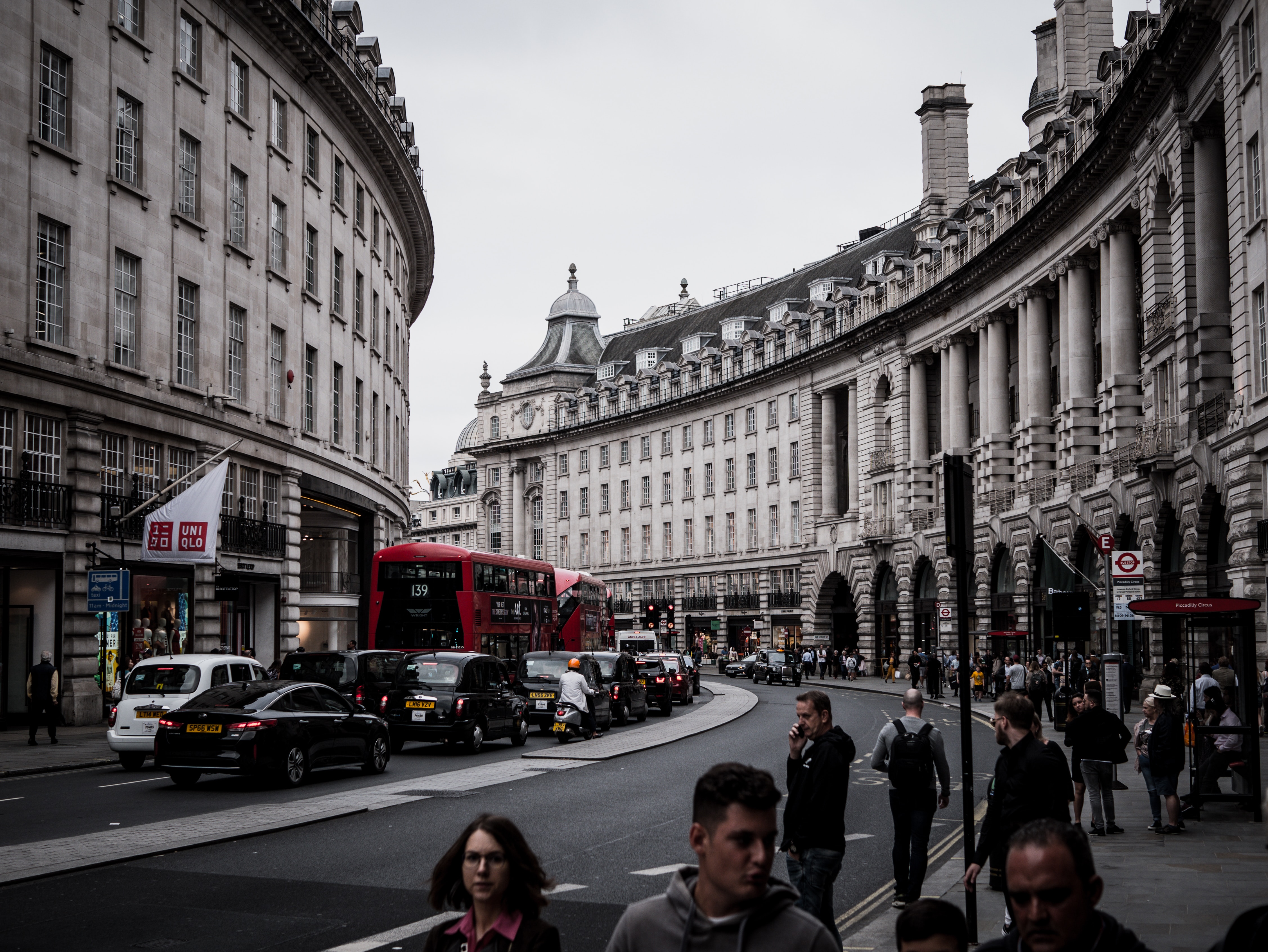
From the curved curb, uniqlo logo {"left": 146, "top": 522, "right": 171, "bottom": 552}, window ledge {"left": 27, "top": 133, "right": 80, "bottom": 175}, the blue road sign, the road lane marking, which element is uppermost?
window ledge {"left": 27, "top": 133, "right": 80, "bottom": 175}

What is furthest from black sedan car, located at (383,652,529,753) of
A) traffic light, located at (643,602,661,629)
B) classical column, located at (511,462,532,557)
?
classical column, located at (511,462,532,557)

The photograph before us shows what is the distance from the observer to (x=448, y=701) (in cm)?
2417

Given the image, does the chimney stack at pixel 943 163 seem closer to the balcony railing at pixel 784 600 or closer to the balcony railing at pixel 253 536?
the balcony railing at pixel 784 600

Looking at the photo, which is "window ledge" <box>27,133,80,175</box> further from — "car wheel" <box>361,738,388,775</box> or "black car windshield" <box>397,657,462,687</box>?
"car wheel" <box>361,738,388,775</box>

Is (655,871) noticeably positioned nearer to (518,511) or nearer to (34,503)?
(34,503)

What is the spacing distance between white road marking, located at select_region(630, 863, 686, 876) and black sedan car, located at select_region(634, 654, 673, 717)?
76.9ft

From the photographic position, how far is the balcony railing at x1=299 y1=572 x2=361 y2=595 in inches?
1772

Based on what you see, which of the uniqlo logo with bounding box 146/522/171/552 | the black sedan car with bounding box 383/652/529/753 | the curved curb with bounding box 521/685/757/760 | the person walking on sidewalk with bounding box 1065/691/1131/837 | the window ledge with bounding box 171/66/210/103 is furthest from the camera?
the window ledge with bounding box 171/66/210/103

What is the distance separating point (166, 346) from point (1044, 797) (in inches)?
1069

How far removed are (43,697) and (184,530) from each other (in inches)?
179

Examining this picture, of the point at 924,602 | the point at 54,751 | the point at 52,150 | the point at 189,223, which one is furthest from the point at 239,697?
the point at 924,602

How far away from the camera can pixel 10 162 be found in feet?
88.8

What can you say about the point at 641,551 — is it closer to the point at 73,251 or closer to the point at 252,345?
the point at 252,345

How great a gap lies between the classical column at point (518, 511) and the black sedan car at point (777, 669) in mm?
48888
